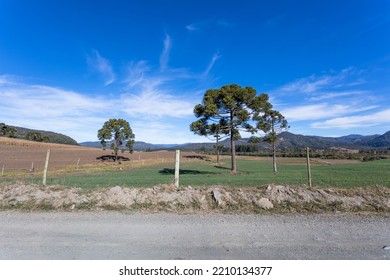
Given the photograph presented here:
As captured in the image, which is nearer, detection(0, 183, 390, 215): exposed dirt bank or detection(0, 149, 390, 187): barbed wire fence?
detection(0, 183, 390, 215): exposed dirt bank

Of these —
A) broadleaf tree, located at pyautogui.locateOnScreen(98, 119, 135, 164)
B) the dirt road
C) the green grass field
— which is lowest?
the dirt road

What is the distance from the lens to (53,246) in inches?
184

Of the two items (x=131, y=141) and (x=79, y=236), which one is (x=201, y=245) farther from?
(x=131, y=141)

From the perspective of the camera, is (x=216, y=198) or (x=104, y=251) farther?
(x=216, y=198)

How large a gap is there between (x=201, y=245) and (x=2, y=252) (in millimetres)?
3779

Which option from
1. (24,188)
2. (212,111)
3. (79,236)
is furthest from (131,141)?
(79,236)

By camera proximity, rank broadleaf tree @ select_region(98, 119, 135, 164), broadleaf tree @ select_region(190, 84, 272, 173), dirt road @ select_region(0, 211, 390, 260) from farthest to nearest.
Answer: broadleaf tree @ select_region(98, 119, 135, 164) < broadleaf tree @ select_region(190, 84, 272, 173) < dirt road @ select_region(0, 211, 390, 260)

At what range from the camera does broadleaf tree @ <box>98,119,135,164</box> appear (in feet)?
181

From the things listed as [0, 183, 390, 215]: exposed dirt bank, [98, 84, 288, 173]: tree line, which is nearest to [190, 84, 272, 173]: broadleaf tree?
[98, 84, 288, 173]: tree line

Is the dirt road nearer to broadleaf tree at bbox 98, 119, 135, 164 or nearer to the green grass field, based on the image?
the green grass field

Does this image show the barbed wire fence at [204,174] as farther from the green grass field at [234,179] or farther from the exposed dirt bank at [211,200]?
the exposed dirt bank at [211,200]

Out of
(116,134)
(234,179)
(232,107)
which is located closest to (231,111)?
(232,107)

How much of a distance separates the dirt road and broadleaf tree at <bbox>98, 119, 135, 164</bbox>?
167ft
